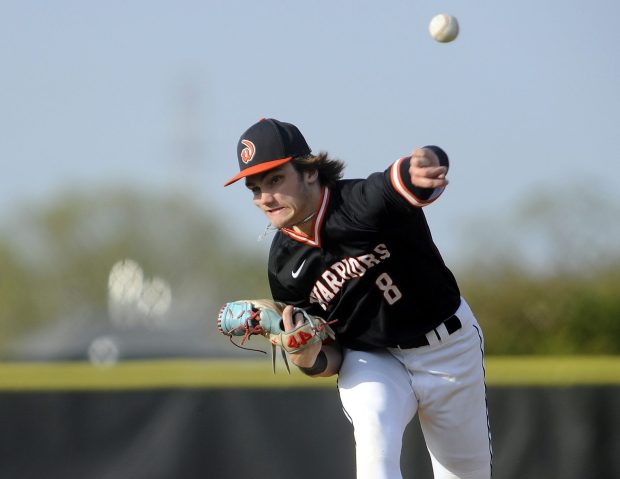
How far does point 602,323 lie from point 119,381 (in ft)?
17.0

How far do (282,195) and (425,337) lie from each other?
76 centimetres

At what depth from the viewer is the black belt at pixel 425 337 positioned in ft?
12.8

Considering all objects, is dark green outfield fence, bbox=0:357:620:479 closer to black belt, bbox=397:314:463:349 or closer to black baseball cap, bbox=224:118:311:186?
black belt, bbox=397:314:463:349

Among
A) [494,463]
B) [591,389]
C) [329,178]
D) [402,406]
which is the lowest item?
[494,463]

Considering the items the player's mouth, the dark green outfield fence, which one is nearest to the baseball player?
the player's mouth

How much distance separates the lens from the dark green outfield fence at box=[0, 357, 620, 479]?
530cm

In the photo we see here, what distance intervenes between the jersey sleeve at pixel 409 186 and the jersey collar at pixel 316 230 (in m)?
0.36

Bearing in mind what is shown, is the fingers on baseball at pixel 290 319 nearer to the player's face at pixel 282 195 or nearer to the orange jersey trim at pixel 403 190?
the player's face at pixel 282 195

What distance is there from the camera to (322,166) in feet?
12.6

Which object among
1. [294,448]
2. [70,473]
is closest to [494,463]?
[294,448]

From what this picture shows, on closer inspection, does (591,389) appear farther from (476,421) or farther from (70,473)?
(70,473)

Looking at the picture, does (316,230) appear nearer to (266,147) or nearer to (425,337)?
(266,147)

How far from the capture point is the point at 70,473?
17.4 feet

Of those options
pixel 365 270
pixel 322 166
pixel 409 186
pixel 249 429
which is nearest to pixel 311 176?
pixel 322 166
